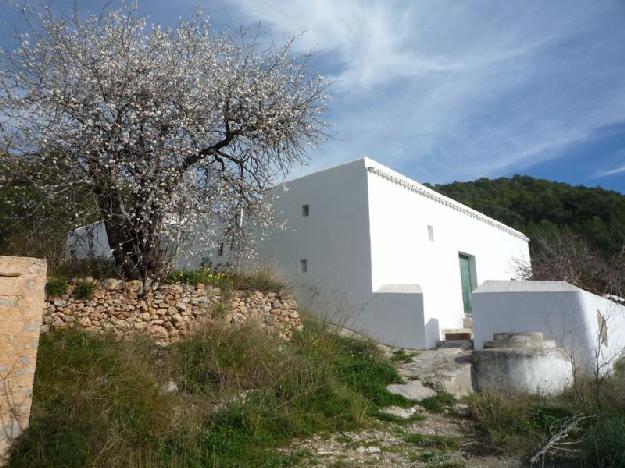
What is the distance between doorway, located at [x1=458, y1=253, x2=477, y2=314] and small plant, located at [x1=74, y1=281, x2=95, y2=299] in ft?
33.4

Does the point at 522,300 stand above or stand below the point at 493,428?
above

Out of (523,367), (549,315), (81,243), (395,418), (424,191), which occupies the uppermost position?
(424,191)

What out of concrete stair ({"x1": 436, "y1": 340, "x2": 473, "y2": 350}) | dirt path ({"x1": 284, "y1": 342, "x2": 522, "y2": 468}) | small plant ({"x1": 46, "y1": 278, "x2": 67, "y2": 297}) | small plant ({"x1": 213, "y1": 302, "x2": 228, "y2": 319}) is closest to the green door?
concrete stair ({"x1": 436, "y1": 340, "x2": 473, "y2": 350})

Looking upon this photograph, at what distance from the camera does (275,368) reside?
312 inches

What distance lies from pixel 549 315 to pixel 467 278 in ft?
18.0

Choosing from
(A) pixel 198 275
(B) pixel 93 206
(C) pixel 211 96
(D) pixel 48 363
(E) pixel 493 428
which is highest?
(C) pixel 211 96

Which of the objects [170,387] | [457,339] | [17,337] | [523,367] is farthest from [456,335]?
[17,337]

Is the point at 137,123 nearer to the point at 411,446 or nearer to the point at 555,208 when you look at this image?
the point at 411,446

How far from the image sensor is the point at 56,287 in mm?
8375

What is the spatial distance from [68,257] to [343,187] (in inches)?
250

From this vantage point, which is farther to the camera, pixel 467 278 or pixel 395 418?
pixel 467 278

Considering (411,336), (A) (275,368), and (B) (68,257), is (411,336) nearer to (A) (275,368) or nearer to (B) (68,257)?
(A) (275,368)

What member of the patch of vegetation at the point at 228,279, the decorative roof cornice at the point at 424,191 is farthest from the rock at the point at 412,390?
the decorative roof cornice at the point at 424,191

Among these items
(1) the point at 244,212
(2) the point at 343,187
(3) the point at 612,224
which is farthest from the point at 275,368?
(3) the point at 612,224
